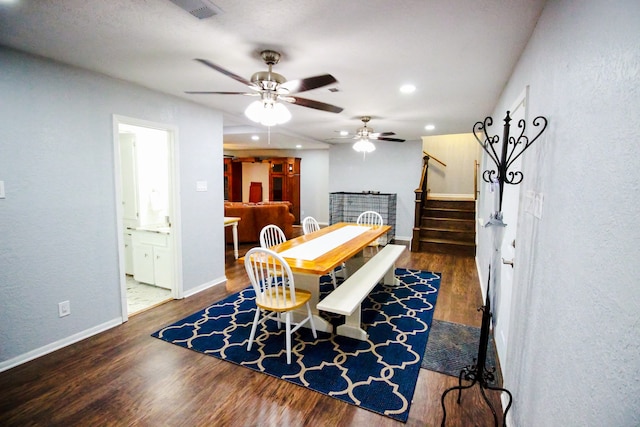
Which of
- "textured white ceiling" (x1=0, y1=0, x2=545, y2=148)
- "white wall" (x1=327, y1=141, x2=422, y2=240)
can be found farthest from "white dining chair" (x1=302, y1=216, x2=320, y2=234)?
"white wall" (x1=327, y1=141, x2=422, y2=240)

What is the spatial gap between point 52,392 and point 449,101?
432cm

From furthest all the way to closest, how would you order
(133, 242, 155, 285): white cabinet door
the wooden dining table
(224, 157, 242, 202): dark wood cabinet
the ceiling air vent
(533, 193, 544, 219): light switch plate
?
(224, 157, 242, 202): dark wood cabinet → (133, 242, 155, 285): white cabinet door → the wooden dining table → the ceiling air vent → (533, 193, 544, 219): light switch plate

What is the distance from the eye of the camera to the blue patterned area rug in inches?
83.0

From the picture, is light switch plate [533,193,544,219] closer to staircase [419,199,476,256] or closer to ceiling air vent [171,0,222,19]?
Answer: ceiling air vent [171,0,222,19]

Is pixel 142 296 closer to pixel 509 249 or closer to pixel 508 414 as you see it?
pixel 508 414

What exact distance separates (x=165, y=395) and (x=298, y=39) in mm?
2490

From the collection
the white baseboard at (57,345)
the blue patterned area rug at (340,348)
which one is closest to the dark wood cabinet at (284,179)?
the blue patterned area rug at (340,348)

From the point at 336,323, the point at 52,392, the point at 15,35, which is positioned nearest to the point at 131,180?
the point at 15,35

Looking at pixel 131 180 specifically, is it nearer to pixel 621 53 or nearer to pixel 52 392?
pixel 52 392

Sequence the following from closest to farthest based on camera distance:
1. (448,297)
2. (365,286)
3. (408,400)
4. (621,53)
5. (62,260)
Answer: (621,53)
(408,400)
(62,260)
(365,286)
(448,297)

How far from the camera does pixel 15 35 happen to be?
2.01 m

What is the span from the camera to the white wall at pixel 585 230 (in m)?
0.74

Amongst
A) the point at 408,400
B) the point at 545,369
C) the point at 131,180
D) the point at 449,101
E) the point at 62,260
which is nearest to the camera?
the point at 545,369

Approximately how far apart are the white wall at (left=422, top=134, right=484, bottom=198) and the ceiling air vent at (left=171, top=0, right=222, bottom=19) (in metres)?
7.11
